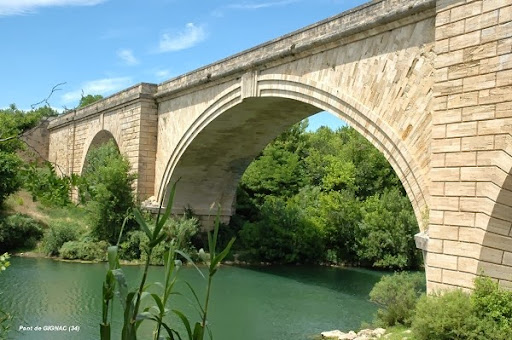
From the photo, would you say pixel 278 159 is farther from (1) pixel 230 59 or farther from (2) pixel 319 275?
(1) pixel 230 59

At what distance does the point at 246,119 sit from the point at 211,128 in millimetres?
960

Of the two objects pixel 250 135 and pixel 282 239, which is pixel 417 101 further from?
pixel 282 239

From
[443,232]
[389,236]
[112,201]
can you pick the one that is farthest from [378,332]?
[112,201]

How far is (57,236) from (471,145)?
12919 mm

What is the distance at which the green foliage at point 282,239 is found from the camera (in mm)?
16625

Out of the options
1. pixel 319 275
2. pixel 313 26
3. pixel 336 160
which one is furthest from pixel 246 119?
pixel 336 160

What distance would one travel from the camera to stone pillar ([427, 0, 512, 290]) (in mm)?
5617

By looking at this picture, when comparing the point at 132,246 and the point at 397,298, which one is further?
the point at 132,246

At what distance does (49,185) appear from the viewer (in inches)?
104

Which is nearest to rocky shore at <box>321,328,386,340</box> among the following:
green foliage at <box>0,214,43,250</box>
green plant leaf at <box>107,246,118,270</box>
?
green plant leaf at <box>107,246,118,270</box>

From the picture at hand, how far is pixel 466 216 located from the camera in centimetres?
582

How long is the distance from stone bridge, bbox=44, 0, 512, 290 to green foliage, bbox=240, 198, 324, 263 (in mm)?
3444

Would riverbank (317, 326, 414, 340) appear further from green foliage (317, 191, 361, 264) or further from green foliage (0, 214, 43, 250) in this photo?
green foliage (0, 214, 43, 250)

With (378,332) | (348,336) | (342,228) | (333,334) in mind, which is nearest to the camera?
(378,332)
